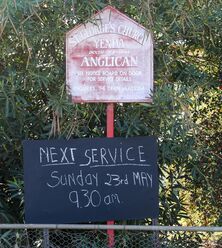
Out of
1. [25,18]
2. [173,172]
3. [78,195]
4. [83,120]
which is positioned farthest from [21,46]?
[173,172]

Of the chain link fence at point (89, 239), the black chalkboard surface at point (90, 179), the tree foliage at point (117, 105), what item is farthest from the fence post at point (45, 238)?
the tree foliage at point (117, 105)

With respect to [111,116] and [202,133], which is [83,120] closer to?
[111,116]

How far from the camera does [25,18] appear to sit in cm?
434

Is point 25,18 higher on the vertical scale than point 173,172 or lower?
higher

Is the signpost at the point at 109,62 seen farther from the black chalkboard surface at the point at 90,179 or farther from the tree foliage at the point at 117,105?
the black chalkboard surface at the point at 90,179

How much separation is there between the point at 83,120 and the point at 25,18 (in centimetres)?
90

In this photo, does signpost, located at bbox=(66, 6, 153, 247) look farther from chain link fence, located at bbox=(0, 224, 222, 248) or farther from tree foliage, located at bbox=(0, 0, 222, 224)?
chain link fence, located at bbox=(0, 224, 222, 248)

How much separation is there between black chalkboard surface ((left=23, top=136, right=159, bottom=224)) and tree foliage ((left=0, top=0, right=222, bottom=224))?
0.17 metres

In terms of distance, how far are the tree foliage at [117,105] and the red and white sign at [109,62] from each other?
0.10m

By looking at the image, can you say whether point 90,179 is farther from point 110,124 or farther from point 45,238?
point 45,238

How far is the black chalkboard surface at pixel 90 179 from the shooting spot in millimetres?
4281

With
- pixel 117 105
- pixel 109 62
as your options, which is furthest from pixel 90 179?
pixel 109 62

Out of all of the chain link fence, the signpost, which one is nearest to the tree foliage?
the signpost

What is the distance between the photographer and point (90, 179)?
4.33 metres
